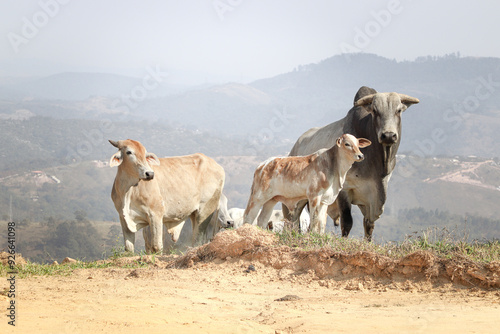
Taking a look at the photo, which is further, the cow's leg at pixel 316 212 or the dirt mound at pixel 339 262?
the cow's leg at pixel 316 212

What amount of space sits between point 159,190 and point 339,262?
5044 millimetres

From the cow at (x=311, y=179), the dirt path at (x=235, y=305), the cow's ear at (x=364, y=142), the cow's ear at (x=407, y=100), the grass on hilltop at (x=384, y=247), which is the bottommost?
the dirt path at (x=235, y=305)

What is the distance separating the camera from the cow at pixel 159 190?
36.2 ft

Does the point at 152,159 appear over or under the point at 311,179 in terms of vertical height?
over

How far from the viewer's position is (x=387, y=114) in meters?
11.6

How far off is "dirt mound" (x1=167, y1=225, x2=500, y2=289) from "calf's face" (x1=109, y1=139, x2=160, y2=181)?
8.01 ft

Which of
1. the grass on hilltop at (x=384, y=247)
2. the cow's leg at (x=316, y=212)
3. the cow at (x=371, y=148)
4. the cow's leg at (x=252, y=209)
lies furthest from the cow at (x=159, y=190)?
the cow's leg at (x=316, y=212)

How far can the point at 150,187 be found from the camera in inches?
456

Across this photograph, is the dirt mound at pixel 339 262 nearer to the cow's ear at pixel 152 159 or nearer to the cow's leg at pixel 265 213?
the cow's leg at pixel 265 213

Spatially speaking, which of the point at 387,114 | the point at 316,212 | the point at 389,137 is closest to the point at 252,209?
the point at 316,212

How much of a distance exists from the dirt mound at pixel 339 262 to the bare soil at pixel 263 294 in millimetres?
13

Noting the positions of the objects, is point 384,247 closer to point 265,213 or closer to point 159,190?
point 265,213

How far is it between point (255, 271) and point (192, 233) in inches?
242

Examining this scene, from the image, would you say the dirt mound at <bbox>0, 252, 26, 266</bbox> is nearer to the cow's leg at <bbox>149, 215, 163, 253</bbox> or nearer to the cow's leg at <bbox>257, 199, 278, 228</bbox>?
the cow's leg at <bbox>149, 215, 163, 253</bbox>
